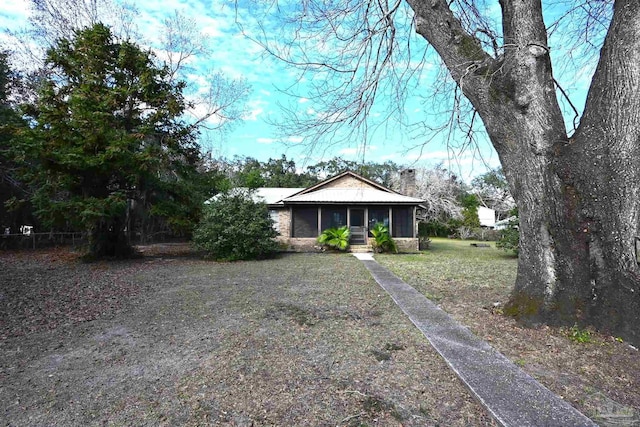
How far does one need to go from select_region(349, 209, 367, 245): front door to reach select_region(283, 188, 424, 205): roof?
0.93 metres

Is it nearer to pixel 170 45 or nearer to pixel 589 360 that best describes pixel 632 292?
pixel 589 360

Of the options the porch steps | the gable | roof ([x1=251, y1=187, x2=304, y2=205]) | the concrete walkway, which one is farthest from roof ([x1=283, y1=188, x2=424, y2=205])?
the concrete walkway

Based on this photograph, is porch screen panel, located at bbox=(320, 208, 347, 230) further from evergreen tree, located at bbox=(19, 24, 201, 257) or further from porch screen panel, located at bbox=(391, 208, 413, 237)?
evergreen tree, located at bbox=(19, 24, 201, 257)

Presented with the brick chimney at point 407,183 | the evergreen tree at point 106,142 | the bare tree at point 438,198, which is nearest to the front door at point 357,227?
the evergreen tree at point 106,142

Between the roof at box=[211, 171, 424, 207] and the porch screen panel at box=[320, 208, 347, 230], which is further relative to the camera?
the porch screen panel at box=[320, 208, 347, 230]

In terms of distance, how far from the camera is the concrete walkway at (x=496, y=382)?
8.16 feet

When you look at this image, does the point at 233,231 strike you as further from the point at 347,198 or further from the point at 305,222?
the point at 347,198

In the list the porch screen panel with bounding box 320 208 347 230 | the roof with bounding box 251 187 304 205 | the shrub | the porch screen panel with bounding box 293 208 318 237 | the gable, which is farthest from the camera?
the gable

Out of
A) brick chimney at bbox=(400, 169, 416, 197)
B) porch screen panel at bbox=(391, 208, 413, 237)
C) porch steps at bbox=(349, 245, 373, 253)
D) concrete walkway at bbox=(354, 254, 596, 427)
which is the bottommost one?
concrete walkway at bbox=(354, 254, 596, 427)

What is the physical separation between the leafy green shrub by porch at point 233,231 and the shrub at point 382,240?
17.5 feet

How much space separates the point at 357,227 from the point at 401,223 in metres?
2.30

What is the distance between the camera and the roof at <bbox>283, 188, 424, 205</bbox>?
57.1ft

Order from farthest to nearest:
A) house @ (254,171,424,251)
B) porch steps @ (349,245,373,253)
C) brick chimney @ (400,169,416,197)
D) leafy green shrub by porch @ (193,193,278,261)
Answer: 1. brick chimney @ (400,169,416,197)
2. house @ (254,171,424,251)
3. porch steps @ (349,245,373,253)
4. leafy green shrub by porch @ (193,193,278,261)

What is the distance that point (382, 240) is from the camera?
55.2 ft
